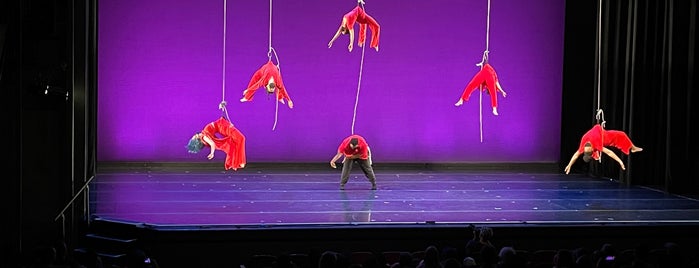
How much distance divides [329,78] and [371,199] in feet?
10.7

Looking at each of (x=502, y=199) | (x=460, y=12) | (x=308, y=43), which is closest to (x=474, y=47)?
(x=460, y=12)

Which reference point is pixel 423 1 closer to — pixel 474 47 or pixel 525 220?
pixel 474 47

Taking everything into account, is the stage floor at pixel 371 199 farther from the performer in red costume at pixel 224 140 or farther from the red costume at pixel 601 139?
the red costume at pixel 601 139

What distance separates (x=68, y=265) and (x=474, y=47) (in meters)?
8.21

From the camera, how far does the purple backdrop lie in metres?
12.1

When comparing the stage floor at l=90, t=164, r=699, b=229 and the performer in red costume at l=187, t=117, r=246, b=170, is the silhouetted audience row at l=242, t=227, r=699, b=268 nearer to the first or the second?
the stage floor at l=90, t=164, r=699, b=229

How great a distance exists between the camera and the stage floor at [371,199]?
8.25 meters

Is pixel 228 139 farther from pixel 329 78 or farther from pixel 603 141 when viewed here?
pixel 603 141

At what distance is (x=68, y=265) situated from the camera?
5.27 m

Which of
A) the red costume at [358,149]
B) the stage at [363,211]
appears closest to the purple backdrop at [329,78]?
the stage at [363,211]

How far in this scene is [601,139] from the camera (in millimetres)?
9297

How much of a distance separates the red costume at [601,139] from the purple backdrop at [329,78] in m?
3.30

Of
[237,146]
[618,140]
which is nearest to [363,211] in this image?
[237,146]

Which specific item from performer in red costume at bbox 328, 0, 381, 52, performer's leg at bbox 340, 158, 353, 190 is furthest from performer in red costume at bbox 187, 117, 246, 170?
performer in red costume at bbox 328, 0, 381, 52
